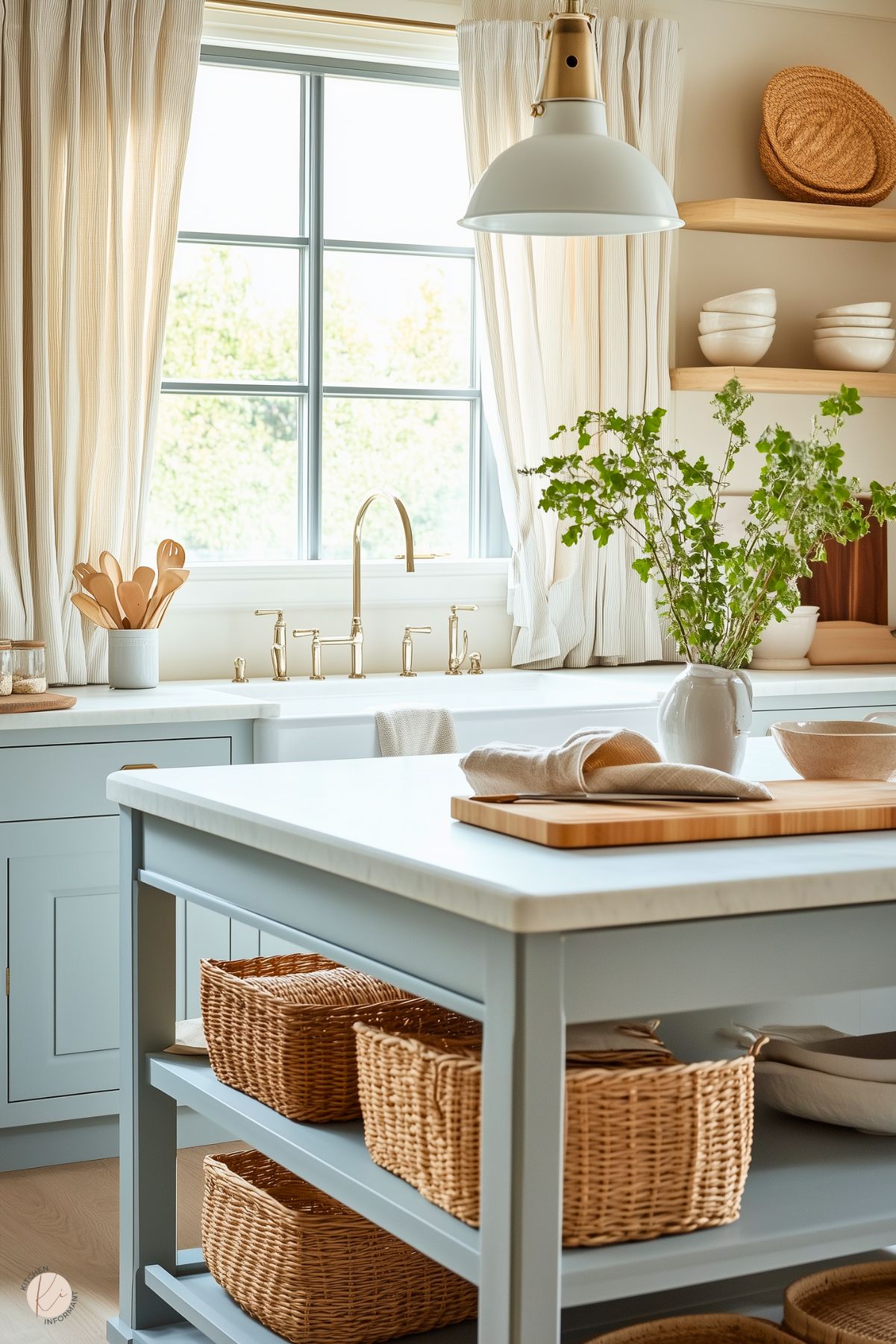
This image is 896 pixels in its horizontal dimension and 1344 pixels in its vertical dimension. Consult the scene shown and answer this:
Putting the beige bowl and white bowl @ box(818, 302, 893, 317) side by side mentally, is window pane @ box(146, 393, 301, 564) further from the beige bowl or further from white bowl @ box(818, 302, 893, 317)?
the beige bowl

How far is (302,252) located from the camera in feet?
14.1

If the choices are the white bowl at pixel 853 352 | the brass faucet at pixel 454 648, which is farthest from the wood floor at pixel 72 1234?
the white bowl at pixel 853 352

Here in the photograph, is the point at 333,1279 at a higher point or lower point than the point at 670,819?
lower

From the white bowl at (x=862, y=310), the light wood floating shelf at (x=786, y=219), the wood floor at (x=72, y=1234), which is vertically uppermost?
the light wood floating shelf at (x=786, y=219)

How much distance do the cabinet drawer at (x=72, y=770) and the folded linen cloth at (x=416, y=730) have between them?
37 centimetres

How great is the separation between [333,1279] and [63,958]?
61.1 inches

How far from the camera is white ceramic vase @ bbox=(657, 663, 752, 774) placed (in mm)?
2072

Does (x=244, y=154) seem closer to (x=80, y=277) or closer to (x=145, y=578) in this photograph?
(x=80, y=277)

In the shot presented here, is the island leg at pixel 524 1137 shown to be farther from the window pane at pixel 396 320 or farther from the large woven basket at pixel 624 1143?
the window pane at pixel 396 320

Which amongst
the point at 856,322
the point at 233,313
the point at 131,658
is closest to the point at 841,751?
the point at 131,658

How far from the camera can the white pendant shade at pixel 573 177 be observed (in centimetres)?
230

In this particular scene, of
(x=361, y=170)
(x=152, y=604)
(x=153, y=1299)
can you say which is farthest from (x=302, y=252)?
(x=153, y=1299)

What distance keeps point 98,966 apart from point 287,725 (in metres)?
0.64

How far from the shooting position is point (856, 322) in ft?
15.3
